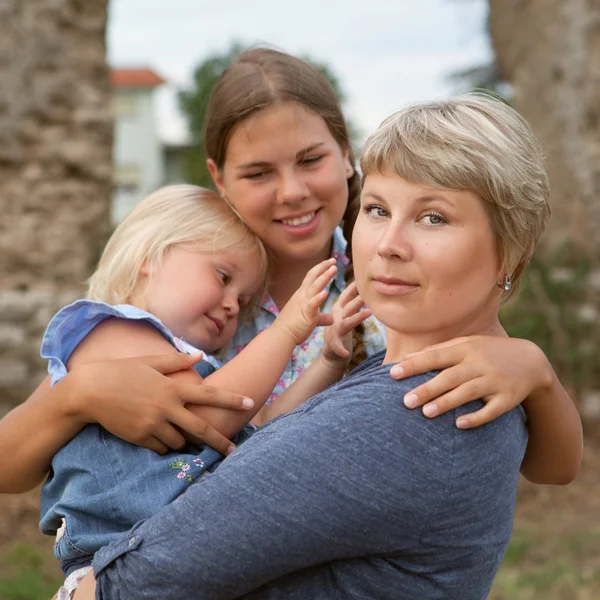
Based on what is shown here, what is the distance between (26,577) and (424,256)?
134 inches

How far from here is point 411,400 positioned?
164cm

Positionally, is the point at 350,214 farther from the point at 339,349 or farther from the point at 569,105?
the point at 569,105

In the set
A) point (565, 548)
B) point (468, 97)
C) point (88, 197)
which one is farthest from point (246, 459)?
point (88, 197)

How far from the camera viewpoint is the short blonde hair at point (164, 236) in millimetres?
2432

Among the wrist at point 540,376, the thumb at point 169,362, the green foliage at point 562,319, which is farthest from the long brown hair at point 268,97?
the green foliage at point 562,319

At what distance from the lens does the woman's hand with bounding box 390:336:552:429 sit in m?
1.65

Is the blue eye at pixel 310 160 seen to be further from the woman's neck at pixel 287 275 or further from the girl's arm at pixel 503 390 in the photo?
the girl's arm at pixel 503 390

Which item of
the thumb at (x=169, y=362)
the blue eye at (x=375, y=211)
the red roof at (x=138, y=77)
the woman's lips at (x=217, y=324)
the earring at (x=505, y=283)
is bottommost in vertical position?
the red roof at (x=138, y=77)

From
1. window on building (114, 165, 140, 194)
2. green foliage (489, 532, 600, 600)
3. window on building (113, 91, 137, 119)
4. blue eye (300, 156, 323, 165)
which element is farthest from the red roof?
blue eye (300, 156, 323, 165)

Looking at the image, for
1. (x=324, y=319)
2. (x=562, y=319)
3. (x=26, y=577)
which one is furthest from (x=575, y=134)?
(x=324, y=319)

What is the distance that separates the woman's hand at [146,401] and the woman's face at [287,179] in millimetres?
597

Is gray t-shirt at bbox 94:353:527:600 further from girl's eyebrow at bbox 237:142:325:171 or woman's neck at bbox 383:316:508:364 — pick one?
girl's eyebrow at bbox 237:142:325:171

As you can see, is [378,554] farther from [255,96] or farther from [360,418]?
[255,96]

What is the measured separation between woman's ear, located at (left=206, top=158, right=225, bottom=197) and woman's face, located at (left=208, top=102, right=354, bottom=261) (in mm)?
98
